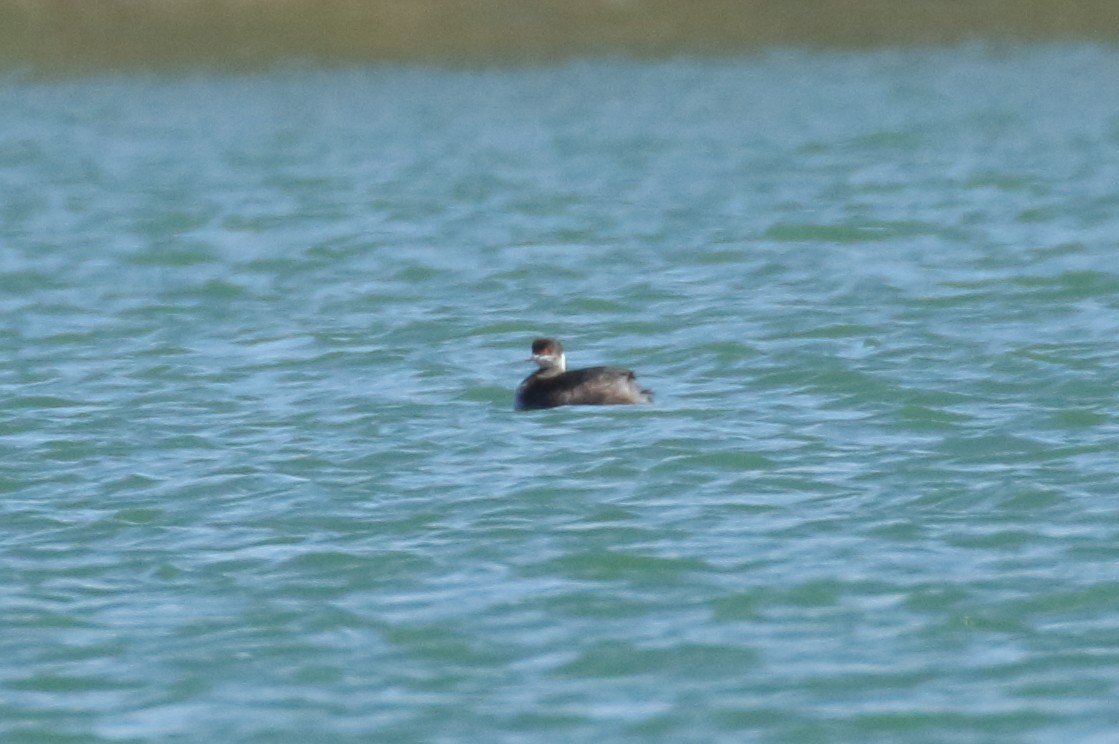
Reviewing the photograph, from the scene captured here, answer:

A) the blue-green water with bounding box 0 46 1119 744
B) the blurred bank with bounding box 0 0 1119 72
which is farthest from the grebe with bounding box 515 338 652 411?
the blurred bank with bounding box 0 0 1119 72

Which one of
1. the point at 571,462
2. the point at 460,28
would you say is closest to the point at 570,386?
the point at 571,462

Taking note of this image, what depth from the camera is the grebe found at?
13203 millimetres

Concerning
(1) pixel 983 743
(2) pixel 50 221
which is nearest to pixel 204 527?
(1) pixel 983 743

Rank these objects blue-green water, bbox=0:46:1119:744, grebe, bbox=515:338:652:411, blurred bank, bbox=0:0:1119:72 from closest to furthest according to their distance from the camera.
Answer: blue-green water, bbox=0:46:1119:744 < grebe, bbox=515:338:652:411 < blurred bank, bbox=0:0:1119:72

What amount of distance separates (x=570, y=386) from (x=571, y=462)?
1.34m

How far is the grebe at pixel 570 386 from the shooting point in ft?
43.3

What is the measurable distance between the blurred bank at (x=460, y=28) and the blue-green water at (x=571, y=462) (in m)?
18.9

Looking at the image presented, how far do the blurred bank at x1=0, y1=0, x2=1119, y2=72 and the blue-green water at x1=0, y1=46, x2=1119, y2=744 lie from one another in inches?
745

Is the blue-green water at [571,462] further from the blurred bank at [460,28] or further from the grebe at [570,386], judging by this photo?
the blurred bank at [460,28]

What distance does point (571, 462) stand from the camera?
1207 cm

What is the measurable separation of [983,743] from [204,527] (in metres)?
4.82

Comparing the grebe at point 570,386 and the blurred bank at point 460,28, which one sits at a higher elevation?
the blurred bank at point 460,28

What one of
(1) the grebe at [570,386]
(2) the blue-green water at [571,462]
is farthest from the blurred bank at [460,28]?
(1) the grebe at [570,386]

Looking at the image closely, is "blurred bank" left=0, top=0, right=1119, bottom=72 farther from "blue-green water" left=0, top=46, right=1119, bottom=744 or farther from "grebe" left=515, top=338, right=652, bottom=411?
"grebe" left=515, top=338, right=652, bottom=411
